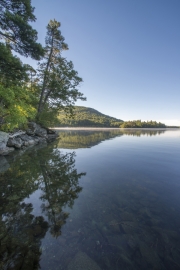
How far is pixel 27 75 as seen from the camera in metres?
10.9

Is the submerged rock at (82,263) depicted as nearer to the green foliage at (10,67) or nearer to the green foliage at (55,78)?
the green foliage at (10,67)

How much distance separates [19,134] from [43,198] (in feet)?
48.4

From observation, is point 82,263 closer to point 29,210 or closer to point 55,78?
point 29,210

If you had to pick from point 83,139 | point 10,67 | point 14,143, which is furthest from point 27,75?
point 83,139

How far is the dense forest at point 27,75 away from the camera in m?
10.2

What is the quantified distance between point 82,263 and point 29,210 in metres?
2.57

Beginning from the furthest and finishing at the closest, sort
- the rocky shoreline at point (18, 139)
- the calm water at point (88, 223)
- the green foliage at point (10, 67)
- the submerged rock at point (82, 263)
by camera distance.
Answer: the rocky shoreline at point (18, 139), the green foliage at point (10, 67), the calm water at point (88, 223), the submerged rock at point (82, 263)

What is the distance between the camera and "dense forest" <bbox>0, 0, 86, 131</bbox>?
10.2 meters

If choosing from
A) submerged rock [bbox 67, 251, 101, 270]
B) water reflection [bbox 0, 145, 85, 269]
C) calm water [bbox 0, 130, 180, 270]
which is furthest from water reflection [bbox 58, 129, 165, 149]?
submerged rock [bbox 67, 251, 101, 270]

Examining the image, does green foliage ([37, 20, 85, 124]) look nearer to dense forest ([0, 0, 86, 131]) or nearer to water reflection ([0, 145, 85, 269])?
dense forest ([0, 0, 86, 131])

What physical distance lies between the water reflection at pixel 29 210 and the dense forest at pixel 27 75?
813 centimetres

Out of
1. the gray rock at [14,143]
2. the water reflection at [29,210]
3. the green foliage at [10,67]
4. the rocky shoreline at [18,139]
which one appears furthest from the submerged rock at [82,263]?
the gray rock at [14,143]

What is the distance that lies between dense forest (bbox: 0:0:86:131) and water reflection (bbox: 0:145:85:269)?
8.13 metres

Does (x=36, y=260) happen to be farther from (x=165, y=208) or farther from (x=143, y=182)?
(x=143, y=182)
